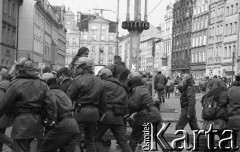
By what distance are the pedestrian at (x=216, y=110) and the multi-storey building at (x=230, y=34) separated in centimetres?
5787

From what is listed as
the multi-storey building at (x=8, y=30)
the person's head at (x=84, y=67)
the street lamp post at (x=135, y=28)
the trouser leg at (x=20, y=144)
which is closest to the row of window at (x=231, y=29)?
the multi-storey building at (x=8, y=30)

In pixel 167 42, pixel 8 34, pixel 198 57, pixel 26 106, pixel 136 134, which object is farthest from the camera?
pixel 167 42

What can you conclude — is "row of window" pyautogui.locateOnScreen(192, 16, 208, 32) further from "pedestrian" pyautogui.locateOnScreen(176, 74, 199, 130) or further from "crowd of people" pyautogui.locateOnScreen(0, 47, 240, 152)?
"crowd of people" pyautogui.locateOnScreen(0, 47, 240, 152)

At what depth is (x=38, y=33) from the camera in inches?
2677

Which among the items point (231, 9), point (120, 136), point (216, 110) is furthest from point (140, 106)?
point (231, 9)

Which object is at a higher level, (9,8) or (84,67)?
(9,8)

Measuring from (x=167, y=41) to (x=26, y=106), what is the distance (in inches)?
3874

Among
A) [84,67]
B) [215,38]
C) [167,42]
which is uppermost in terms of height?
[167,42]

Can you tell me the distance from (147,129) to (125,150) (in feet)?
2.57

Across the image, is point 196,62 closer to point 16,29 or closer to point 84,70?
point 16,29

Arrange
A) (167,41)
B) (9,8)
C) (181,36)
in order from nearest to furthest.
Answer: (9,8) < (181,36) < (167,41)

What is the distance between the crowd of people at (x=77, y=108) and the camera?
24.8 feet

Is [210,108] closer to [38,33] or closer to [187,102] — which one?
[187,102]

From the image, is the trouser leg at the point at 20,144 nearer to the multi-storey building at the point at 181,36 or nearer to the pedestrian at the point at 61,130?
the pedestrian at the point at 61,130
